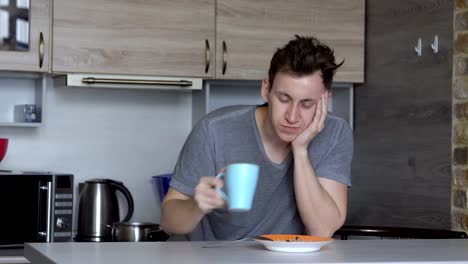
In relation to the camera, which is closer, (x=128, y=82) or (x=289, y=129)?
(x=289, y=129)

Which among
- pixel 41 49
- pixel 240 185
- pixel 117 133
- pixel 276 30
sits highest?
pixel 276 30

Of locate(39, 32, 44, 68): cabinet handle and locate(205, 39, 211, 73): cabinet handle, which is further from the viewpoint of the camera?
locate(205, 39, 211, 73): cabinet handle

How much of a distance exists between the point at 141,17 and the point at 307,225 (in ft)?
4.52

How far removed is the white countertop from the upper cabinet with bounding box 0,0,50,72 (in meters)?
1.32

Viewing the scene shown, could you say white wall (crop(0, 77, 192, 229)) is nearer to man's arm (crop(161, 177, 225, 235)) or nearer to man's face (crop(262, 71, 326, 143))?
man's arm (crop(161, 177, 225, 235))

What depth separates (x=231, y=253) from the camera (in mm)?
1850

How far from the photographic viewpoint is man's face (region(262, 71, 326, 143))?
2219 mm

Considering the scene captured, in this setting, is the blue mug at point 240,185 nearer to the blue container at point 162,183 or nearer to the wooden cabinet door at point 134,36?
the wooden cabinet door at point 134,36

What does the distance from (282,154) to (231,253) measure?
635mm

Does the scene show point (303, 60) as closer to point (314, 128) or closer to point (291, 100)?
point (291, 100)


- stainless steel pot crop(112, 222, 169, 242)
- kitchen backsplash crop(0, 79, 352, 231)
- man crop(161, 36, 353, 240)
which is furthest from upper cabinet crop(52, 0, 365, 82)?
man crop(161, 36, 353, 240)

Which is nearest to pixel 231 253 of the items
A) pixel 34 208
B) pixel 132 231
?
pixel 132 231

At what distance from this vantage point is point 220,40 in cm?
343

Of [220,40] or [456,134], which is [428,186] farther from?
[220,40]
